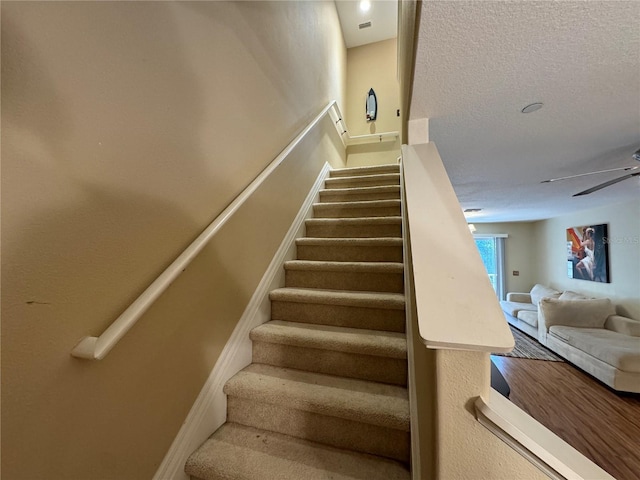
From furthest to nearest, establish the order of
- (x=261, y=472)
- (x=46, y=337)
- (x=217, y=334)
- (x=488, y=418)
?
(x=217, y=334) → (x=261, y=472) → (x=46, y=337) → (x=488, y=418)

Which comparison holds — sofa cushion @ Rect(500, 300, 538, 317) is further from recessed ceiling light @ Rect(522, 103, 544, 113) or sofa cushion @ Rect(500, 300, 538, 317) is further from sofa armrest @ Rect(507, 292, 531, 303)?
recessed ceiling light @ Rect(522, 103, 544, 113)

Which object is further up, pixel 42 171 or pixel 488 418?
pixel 42 171

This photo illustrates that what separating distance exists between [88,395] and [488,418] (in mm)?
1003

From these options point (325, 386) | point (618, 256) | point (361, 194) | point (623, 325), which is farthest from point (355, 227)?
point (618, 256)

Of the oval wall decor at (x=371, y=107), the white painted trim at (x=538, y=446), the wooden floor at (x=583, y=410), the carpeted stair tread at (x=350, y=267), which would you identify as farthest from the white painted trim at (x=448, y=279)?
the oval wall decor at (x=371, y=107)

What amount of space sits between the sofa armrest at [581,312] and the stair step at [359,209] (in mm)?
4150

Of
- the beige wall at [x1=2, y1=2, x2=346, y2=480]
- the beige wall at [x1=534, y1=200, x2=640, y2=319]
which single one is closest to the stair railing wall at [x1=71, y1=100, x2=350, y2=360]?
the beige wall at [x1=2, y1=2, x2=346, y2=480]

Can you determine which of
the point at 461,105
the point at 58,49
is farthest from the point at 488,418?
the point at 461,105

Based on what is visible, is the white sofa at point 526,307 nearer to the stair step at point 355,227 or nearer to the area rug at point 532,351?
the area rug at point 532,351

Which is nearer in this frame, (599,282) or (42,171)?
(42,171)

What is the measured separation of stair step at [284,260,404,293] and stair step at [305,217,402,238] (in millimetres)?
418

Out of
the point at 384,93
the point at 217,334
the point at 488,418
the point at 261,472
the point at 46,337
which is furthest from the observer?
the point at 384,93

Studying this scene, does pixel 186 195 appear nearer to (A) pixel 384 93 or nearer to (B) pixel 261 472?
(B) pixel 261 472

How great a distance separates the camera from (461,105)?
4.58 ft
